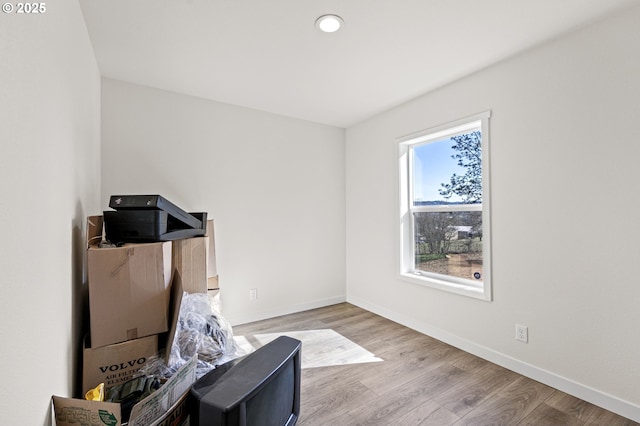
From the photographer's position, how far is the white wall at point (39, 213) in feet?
2.34

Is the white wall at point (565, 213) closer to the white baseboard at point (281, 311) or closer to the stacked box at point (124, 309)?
the white baseboard at point (281, 311)

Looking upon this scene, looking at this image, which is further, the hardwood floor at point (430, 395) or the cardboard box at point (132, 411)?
the hardwood floor at point (430, 395)

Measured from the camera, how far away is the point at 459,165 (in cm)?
281

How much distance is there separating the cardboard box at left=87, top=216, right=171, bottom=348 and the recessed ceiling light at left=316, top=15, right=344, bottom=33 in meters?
1.63

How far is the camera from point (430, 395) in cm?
199

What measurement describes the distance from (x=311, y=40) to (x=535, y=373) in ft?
9.49

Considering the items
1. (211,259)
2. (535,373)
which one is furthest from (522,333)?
(211,259)

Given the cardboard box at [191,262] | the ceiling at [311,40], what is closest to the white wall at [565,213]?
the ceiling at [311,40]

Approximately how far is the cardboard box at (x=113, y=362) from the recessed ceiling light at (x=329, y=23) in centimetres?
203

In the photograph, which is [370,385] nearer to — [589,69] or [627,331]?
[627,331]

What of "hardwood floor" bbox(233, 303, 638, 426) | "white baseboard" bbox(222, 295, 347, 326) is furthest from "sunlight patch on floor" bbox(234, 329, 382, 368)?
"white baseboard" bbox(222, 295, 347, 326)

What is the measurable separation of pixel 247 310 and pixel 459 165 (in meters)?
2.68

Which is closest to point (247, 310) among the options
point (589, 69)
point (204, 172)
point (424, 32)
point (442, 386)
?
point (204, 172)

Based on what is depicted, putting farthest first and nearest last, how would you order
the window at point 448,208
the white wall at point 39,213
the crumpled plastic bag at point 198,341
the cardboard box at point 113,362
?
1. the window at point 448,208
2. the crumpled plastic bag at point 198,341
3. the cardboard box at point 113,362
4. the white wall at point 39,213
